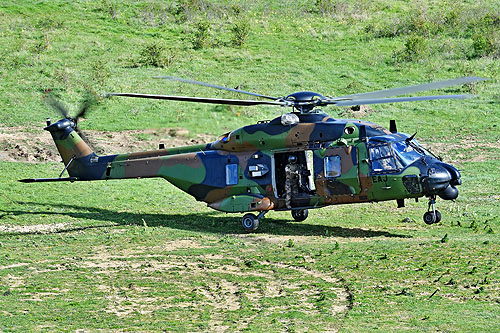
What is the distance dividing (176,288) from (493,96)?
26757 mm

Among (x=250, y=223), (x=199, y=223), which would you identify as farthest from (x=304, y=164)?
(x=199, y=223)

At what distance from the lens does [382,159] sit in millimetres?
17625

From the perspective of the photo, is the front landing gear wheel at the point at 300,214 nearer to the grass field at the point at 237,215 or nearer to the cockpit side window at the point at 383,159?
the grass field at the point at 237,215

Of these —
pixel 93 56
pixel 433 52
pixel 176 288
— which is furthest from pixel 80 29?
pixel 176 288

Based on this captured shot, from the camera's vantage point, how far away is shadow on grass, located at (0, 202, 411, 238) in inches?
738

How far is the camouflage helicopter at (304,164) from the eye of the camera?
17.4 meters

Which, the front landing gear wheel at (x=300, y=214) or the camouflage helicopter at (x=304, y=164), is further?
the front landing gear wheel at (x=300, y=214)

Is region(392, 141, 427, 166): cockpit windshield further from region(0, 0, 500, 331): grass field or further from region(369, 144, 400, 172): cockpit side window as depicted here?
region(0, 0, 500, 331): grass field

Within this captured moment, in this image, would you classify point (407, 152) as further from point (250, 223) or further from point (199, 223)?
point (199, 223)

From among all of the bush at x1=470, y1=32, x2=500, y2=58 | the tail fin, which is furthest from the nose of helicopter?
the bush at x1=470, y1=32, x2=500, y2=58

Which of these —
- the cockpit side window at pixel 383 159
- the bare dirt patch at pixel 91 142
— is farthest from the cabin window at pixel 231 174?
the bare dirt patch at pixel 91 142

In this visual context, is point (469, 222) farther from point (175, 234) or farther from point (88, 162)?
point (88, 162)

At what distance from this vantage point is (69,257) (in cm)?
1611

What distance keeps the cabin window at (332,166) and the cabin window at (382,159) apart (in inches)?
33.1
